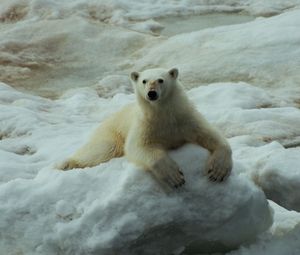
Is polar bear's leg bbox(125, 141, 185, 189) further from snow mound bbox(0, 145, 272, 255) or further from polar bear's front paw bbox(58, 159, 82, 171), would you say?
polar bear's front paw bbox(58, 159, 82, 171)

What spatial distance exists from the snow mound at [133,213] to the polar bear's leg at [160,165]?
76 millimetres

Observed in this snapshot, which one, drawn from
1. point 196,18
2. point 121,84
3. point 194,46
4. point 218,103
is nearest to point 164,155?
point 218,103

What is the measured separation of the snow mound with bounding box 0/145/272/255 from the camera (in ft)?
16.8

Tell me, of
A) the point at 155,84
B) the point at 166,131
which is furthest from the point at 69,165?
the point at 155,84

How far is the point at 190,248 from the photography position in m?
5.46

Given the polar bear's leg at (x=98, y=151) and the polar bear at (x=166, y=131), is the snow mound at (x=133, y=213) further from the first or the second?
the polar bear's leg at (x=98, y=151)

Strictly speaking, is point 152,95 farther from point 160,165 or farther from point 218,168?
point 218,168

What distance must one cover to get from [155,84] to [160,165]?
2.48ft

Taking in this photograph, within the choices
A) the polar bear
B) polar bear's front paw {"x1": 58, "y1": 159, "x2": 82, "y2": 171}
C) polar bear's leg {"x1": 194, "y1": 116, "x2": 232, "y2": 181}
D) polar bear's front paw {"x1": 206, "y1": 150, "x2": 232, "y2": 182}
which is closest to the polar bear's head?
the polar bear

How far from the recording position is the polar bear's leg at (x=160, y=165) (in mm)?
5211

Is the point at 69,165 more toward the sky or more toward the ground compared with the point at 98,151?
more toward the ground

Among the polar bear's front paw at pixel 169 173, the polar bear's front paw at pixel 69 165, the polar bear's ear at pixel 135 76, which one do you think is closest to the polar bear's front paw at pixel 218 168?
the polar bear's front paw at pixel 169 173

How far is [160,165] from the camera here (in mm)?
5246

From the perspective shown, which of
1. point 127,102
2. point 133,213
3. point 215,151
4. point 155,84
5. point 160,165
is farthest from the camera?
point 127,102
